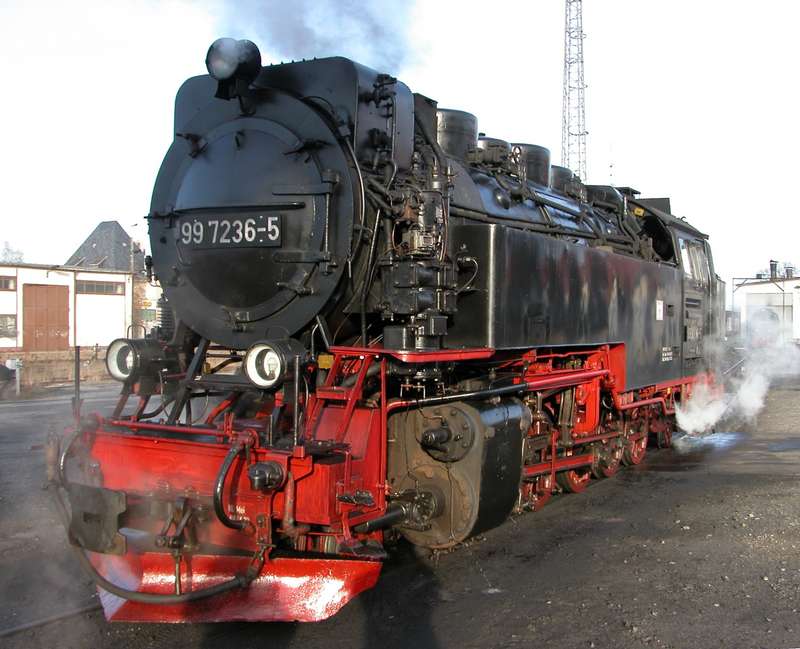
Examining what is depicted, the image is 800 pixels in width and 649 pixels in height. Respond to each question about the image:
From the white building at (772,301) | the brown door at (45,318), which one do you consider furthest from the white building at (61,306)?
the white building at (772,301)

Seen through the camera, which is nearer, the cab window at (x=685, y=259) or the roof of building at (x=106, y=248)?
the cab window at (x=685, y=259)

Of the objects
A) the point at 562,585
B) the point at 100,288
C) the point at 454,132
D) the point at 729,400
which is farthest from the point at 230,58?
the point at 100,288

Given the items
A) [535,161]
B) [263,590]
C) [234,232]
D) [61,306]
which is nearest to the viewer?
[263,590]

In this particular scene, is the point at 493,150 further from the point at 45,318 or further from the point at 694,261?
the point at 45,318

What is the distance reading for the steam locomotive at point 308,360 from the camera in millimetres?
4273

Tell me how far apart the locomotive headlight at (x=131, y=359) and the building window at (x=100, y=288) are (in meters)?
26.3

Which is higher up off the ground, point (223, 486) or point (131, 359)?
point (131, 359)

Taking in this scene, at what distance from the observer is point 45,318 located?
95.2ft

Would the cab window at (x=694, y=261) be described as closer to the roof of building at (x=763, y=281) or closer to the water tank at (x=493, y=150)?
the water tank at (x=493, y=150)

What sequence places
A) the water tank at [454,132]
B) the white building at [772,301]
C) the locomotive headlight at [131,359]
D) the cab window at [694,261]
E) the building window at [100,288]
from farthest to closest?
the white building at [772,301] → the building window at [100,288] → the cab window at [694,261] → the water tank at [454,132] → the locomotive headlight at [131,359]

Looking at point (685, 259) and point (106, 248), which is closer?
→ point (685, 259)

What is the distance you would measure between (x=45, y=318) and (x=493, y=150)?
86.3 feet

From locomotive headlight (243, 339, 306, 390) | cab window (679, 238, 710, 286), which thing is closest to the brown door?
cab window (679, 238, 710, 286)

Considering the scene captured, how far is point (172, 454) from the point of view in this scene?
4.57 metres
